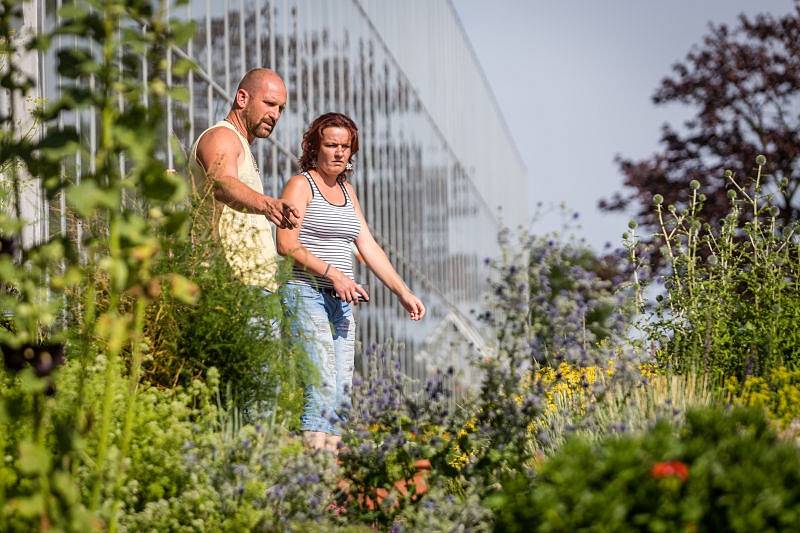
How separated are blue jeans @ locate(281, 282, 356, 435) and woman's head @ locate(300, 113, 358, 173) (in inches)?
29.0

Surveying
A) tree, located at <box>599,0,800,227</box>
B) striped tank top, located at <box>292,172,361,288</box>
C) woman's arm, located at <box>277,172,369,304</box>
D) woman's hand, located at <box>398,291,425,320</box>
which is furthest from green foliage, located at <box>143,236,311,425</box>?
tree, located at <box>599,0,800,227</box>

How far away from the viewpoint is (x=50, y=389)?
2.54 metres

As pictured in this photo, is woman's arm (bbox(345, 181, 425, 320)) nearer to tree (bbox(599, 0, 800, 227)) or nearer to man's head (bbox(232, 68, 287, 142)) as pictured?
man's head (bbox(232, 68, 287, 142))

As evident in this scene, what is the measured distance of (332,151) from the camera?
5316mm

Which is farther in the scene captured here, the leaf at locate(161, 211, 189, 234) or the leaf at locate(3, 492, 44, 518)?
the leaf at locate(161, 211, 189, 234)

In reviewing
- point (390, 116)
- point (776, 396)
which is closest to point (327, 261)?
point (776, 396)

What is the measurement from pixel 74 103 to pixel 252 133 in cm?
260

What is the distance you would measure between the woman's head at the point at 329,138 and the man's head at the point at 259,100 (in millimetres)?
360

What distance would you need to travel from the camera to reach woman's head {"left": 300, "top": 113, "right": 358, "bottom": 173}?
532 cm

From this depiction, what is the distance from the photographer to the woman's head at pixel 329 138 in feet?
17.5

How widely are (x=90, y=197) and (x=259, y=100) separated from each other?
2.67 m

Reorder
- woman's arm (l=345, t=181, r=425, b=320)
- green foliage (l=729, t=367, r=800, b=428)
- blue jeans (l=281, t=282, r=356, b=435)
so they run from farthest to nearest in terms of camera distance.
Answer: woman's arm (l=345, t=181, r=425, b=320), blue jeans (l=281, t=282, r=356, b=435), green foliage (l=729, t=367, r=800, b=428)

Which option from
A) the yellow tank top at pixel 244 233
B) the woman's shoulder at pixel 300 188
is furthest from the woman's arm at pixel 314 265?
the woman's shoulder at pixel 300 188

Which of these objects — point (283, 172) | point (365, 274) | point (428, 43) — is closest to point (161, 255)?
point (283, 172)
